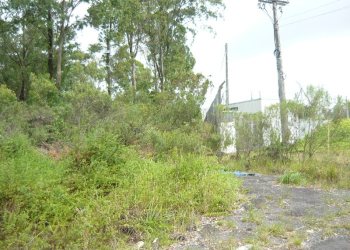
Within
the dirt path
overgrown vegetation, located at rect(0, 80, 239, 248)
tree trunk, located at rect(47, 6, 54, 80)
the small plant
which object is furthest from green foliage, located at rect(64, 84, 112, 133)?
tree trunk, located at rect(47, 6, 54, 80)

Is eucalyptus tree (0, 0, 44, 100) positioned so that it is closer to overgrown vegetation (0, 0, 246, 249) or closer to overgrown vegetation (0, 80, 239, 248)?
overgrown vegetation (0, 0, 246, 249)

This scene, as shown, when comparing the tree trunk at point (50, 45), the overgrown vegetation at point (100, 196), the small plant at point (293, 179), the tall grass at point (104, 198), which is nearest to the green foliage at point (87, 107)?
the overgrown vegetation at point (100, 196)

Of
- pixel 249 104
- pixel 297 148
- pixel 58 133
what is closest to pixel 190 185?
pixel 297 148

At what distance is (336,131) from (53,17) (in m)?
14.5

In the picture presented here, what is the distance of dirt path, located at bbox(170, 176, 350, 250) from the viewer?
3748 millimetres

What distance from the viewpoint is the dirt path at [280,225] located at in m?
3.75

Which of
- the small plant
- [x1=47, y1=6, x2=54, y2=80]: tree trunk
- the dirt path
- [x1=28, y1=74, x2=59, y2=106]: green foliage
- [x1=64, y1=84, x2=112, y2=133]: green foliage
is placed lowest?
the dirt path

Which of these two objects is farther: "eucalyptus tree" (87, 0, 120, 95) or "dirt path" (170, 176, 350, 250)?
"eucalyptus tree" (87, 0, 120, 95)

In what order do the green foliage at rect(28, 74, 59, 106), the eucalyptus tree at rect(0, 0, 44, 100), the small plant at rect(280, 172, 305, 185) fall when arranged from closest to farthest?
the small plant at rect(280, 172, 305, 185)
the green foliage at rect(28, 74, 59, 106)
the eucalyptus tree at rect(0, 0, 44, 100)

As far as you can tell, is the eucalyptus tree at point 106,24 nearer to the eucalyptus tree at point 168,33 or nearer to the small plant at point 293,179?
the eucalyptus tree at point 168,33

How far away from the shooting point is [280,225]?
418 cm

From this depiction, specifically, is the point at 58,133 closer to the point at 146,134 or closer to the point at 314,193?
the point at 146,134

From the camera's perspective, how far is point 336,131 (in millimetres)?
8047

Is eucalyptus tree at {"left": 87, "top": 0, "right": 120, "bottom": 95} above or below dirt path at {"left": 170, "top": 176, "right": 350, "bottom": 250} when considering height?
above
